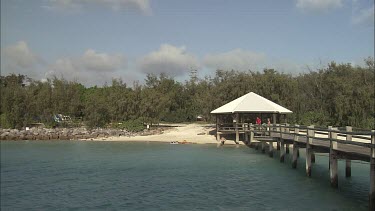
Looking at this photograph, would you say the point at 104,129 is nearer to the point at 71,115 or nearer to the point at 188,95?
the point at 71,115

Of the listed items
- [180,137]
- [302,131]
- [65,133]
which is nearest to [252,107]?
[180,137]

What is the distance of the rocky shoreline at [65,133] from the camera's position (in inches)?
2069

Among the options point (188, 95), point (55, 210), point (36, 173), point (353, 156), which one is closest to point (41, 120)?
point (188, 95)

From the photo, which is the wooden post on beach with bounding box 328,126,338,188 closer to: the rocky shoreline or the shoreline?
the shoreline

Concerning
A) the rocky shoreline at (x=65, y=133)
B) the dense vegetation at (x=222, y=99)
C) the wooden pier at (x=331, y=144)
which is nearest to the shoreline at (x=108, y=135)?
the rocky shoreline at (x=65, y=133)

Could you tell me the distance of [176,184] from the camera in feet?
66.3

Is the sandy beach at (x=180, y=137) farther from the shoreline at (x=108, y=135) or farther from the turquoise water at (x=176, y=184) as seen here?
the turquoise water at (x=176, y=184)

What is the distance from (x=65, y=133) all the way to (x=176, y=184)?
38.1 metres

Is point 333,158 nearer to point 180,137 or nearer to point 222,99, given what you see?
point 180,137

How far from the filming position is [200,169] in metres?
25.2

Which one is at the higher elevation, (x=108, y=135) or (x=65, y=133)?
(x=65, y=133)

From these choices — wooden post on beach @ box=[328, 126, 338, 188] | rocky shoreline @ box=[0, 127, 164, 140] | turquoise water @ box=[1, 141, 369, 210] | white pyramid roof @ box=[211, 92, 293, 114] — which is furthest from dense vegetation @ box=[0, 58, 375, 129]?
wooden post on beach @ box=[328, 126, 338, 188]

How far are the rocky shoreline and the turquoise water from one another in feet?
69.5

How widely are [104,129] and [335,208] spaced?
46447 millimetres
